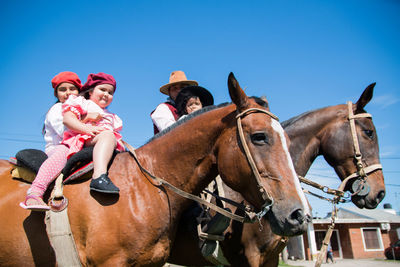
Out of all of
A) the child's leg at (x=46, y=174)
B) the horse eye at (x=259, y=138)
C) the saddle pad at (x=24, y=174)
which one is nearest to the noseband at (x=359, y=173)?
the horse eye at (x=259, y=138)

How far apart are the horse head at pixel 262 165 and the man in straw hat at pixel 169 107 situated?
168 centimetres

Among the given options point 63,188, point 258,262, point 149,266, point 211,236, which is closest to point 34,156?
point 63,188

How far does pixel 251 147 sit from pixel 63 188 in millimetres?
1897

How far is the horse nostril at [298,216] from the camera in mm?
2400

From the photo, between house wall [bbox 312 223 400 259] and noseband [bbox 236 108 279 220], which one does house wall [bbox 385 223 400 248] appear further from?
noseband [bbox 236 108 279 220]

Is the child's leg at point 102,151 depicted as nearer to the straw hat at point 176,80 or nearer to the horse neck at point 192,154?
the horse neck at point 192,154

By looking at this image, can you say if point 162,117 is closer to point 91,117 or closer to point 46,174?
point 91,117

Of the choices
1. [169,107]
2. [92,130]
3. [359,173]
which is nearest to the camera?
[92,130]

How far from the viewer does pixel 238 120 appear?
2.87m

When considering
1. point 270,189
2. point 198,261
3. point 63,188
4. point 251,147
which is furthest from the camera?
point 198,261

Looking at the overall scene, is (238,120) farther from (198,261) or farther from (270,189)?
(198,261)

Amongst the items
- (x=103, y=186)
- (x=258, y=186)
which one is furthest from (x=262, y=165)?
(x=103, y=186)

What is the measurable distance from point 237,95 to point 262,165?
0.77 meters

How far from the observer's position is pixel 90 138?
3330 mm
